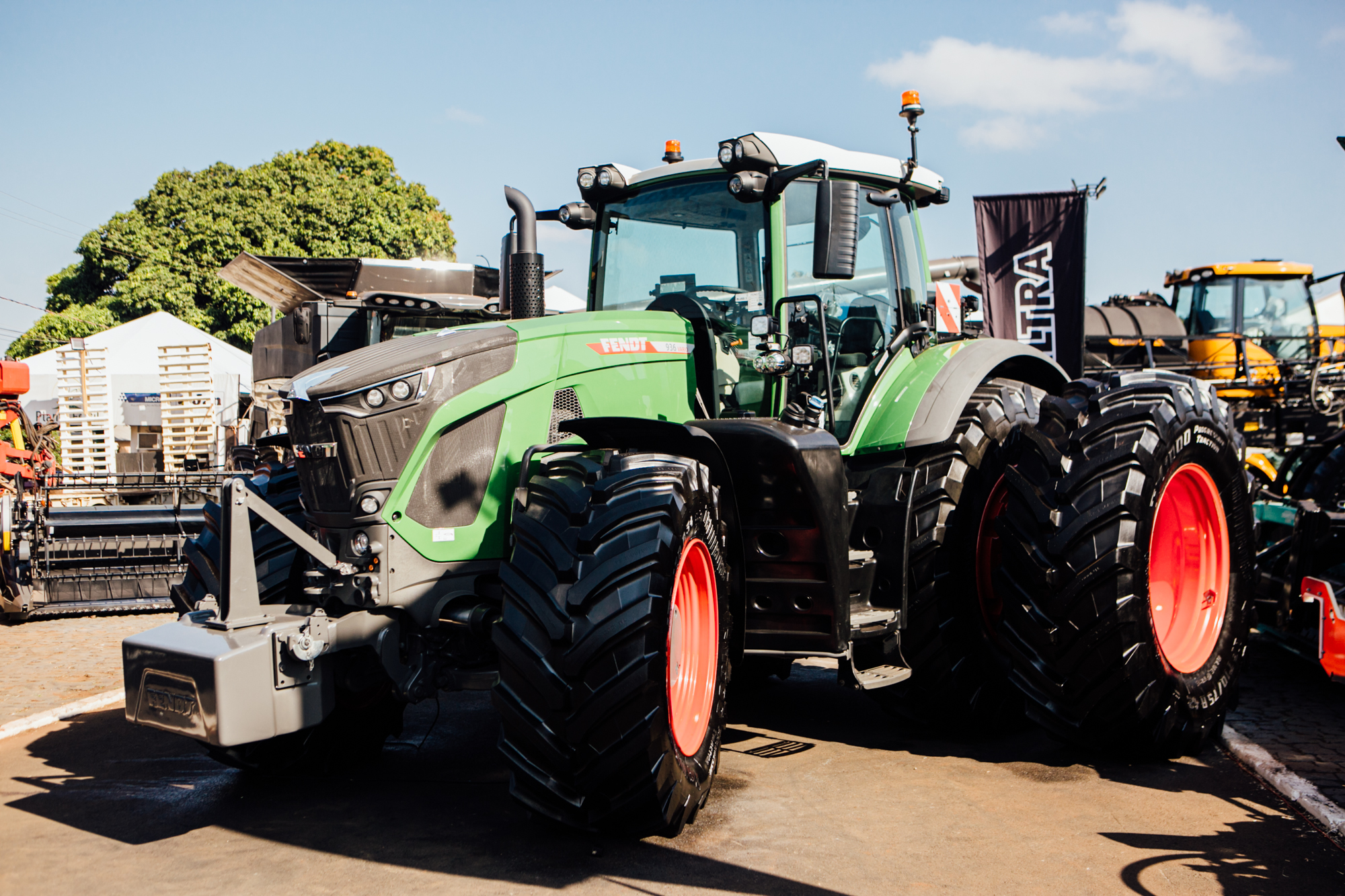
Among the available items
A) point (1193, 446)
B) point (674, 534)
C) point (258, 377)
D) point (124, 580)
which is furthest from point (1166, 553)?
point (258, 377)

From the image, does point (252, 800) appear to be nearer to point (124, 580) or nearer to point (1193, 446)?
point (1193, 446)

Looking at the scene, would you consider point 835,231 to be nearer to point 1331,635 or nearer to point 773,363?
point 773,363

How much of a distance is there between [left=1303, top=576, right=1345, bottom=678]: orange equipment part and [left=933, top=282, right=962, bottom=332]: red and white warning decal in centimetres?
240

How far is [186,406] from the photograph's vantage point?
20.8m

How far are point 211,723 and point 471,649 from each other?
0.94 meters

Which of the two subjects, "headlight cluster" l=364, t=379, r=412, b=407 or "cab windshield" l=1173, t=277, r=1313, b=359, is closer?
"headlight cluster" l=364, t=379, r=412, b=407

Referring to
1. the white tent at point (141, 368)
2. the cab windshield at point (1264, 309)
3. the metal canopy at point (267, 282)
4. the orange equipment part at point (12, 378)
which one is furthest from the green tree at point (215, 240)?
the cab windshield at point (1264, 309)

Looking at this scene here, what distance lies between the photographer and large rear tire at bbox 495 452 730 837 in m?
3.42

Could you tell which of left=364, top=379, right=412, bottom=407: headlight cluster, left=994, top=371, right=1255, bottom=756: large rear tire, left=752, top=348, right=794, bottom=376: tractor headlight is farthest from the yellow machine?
left=364, top=379, right=412, bottom=407: headlight cluster

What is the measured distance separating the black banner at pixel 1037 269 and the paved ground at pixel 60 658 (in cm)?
820

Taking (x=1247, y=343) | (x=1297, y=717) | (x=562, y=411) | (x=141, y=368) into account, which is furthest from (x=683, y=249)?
(x=141, y=368)

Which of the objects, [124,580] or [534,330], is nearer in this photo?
[534,330]

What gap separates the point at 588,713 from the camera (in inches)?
135

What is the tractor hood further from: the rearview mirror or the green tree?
the green tree
